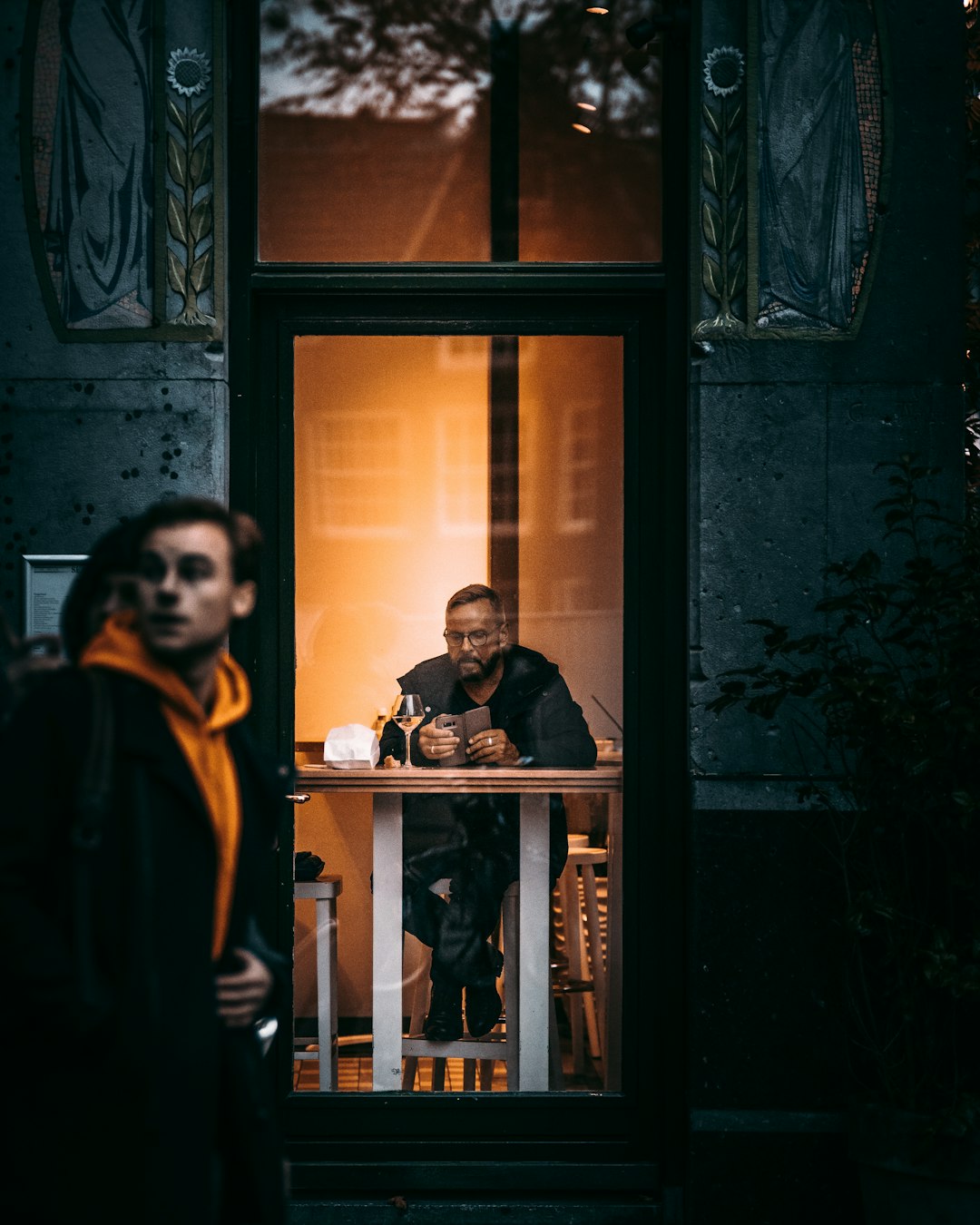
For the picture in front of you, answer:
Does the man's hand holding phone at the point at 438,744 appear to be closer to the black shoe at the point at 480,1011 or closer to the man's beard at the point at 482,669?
the man's beard at the point at 482,669

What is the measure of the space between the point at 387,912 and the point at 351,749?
598mm

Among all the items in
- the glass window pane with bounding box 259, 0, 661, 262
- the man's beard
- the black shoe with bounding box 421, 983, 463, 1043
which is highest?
the glass window pane with bounding box 259, 0, 661, 262

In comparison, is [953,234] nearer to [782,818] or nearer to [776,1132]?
[782,818]

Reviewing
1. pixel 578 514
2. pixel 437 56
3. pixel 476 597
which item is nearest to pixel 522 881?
pixel 476 597

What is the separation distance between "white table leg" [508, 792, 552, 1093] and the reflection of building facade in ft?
0.54

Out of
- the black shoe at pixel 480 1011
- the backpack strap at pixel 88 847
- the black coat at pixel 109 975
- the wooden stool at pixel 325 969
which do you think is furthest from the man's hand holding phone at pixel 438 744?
the backpack strap at pixel 88 847

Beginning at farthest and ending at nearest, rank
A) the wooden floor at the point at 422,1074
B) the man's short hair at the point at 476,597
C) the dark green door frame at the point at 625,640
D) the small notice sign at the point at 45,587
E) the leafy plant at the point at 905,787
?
the man's short hair at the point at 476,597
the wooden floor at the point at 422,1074
the dark green door frame at the point at 625,640
the small notice sign at the point at 45,587
the leafy plant at the point at 905,787

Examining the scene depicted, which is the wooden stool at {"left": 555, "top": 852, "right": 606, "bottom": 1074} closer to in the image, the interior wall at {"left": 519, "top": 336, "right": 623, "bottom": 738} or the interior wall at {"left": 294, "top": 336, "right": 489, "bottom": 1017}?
the interior wall at {"left": 519, "top": 336, "right": 623, "bottom": 738}

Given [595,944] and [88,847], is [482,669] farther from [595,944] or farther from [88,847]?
[88,847]

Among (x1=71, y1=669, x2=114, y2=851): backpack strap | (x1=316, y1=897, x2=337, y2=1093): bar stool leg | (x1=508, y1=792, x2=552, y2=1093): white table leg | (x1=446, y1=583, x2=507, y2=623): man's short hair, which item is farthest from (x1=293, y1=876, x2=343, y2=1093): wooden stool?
(x1=71, y1=669, x2=114, y2=851): backpack strap

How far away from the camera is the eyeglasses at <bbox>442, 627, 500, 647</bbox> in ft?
17.0

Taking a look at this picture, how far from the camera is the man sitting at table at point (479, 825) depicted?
16.7 feet

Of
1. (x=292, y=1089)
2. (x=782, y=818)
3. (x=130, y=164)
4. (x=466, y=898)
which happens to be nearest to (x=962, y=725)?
(x=782, y=818)

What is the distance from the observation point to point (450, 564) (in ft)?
17.0
